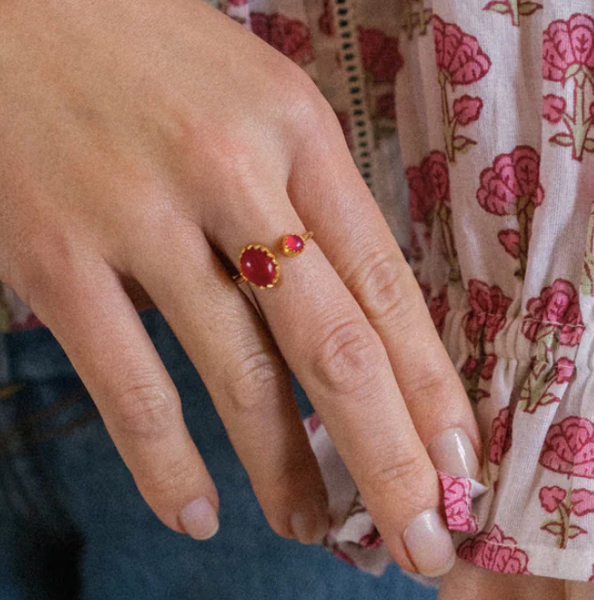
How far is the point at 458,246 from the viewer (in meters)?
0.66

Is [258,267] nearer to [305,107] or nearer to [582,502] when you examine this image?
[305,107]

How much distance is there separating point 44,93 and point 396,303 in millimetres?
336

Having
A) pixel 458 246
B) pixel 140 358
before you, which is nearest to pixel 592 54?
pixel 458 246

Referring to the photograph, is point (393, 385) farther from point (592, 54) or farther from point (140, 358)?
point (592, 54)

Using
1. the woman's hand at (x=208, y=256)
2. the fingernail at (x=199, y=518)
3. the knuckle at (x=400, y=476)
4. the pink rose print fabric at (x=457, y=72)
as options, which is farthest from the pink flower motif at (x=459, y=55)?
the fingernail at (x=199, y=518)

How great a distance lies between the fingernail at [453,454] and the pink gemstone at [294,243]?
20 cm

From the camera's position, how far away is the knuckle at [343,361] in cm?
54

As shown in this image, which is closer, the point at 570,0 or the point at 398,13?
the point at 570,0

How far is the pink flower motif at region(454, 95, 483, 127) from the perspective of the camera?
609 mm

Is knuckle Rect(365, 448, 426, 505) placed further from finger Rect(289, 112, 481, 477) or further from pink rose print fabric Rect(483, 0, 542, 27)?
pink rose print fabric Rect(483, 0, 542, 27)

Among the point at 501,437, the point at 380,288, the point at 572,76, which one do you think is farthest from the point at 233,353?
the point at 572,76

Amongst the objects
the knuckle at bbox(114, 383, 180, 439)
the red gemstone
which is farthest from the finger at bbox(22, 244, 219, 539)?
the red gemstone

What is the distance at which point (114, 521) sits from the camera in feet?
2.74

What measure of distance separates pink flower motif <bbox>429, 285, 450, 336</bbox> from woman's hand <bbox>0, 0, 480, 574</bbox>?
0.11 meters
